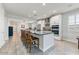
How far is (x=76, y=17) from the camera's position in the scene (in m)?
7.52

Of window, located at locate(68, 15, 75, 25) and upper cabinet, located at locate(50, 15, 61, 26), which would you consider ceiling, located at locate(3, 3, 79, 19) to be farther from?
upper cabinet, located at locate(50, 15, 61, 26)

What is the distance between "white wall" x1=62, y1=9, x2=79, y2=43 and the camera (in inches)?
293

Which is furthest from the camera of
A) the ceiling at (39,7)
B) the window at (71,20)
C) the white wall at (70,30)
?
the window at (71,20)

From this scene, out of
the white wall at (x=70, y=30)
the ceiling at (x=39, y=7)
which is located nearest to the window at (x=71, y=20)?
the white wall at (x=70, y=30)

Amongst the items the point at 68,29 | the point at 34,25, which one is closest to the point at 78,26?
the point at 68,29

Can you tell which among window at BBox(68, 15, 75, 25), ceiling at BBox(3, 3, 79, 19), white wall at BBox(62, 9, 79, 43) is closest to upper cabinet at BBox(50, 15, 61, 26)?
white wall at BBox(62, 9, 79, 43)

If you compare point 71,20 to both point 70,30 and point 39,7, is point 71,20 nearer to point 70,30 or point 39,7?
point 70,30

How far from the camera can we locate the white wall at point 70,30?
743 centimetres

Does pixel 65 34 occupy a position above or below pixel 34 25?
below

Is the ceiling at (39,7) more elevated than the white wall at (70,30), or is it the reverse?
the ceiling at (39,7)

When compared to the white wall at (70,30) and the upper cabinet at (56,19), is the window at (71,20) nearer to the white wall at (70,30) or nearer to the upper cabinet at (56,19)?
the white wall at (70,30)

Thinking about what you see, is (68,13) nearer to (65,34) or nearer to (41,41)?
(65,34)

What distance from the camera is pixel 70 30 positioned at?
8031 mm

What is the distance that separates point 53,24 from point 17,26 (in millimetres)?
6575
